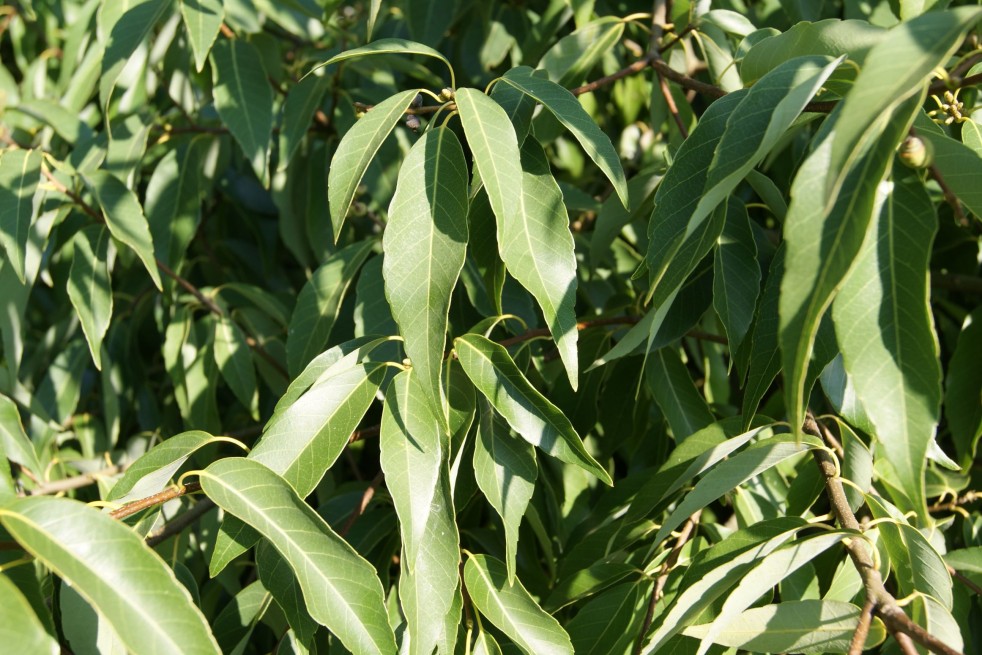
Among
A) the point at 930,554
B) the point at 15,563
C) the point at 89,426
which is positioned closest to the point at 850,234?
the point at 930,554

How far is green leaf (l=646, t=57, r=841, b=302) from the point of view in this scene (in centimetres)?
67

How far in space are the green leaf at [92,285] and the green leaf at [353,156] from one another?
1.67 feet

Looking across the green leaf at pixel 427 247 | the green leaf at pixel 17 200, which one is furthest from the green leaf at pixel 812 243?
the green leaf at pixel 17 200

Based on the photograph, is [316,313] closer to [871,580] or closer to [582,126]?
[582,126]

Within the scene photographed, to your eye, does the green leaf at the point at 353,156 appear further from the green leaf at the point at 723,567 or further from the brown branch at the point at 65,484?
the brown branch at the point at 65,484

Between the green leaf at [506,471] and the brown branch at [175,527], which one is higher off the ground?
the green leaf at [506,471]

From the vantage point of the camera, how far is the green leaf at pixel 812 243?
58 cm

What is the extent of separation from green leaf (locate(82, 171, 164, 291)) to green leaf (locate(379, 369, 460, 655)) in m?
0.48

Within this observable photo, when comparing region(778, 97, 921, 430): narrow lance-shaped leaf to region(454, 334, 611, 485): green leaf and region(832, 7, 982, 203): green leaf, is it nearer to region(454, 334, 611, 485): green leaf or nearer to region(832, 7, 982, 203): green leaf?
region(832, 7, 982, 203): green leaf

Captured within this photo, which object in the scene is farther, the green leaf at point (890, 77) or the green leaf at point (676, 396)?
the green leaf at point (676, 396)

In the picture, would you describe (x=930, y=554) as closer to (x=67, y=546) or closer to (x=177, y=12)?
(x=67, y=546)

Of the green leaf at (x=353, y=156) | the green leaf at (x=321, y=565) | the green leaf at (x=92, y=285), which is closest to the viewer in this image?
the green leaf at (x=321, y=565)

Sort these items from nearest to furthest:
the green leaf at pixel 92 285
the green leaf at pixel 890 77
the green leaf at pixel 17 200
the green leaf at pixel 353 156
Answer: the green leaf at pixel 890 77
the green leaf at pixel 353 156
the green leaf at pixel 17 200
the green leaf at pixel 92 285

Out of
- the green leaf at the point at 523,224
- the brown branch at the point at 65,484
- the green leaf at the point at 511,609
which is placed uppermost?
the green leaf at the point at 523,224
